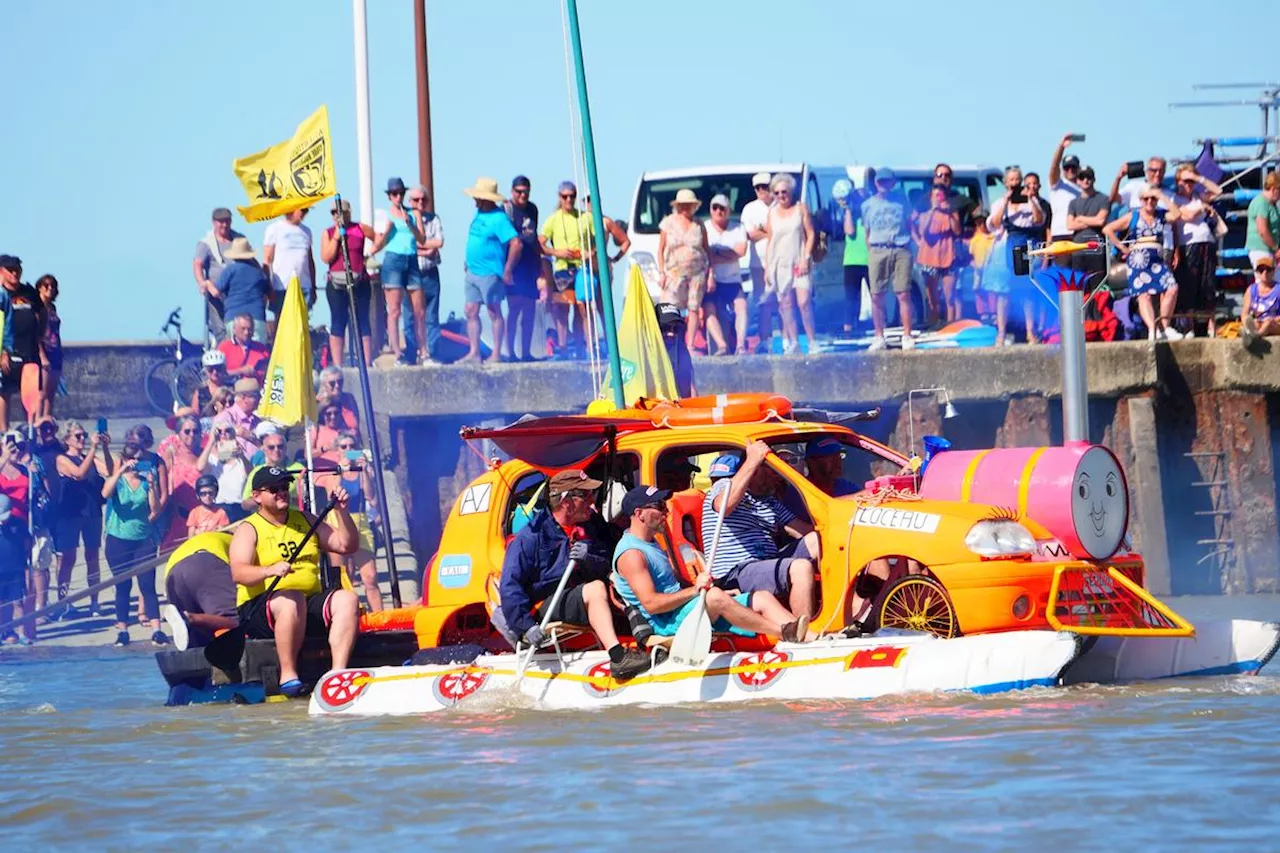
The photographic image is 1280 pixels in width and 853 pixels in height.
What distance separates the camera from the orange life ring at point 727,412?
39.3 ft

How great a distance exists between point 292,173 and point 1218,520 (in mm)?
9155

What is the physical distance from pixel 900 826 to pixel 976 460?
3891 mm

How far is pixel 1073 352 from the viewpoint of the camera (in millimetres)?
12453

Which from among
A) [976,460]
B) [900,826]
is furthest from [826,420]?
[900,826]

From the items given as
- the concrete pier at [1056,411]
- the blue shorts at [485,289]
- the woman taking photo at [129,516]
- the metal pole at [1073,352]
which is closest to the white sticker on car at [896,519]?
the metal pole at [1073,352]

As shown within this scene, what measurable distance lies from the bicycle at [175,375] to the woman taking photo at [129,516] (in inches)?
67.8

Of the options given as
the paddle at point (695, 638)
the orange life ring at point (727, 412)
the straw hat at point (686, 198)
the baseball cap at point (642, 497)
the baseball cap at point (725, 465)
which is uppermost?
the straw hat at point (686, 198)

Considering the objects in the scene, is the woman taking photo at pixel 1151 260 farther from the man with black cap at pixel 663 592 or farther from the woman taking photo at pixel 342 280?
the man with black cap at pixel 663 592

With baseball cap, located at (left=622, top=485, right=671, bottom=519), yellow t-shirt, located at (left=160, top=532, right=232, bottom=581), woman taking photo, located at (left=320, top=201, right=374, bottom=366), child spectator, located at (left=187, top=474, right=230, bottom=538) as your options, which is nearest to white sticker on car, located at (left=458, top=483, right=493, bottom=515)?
baseball cap, located at (left=622, top=485, right=671, bottom=519)

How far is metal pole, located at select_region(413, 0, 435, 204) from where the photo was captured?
22.0 meters

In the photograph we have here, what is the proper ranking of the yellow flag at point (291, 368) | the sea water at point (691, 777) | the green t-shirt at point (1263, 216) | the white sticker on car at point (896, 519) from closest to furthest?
the sea water at point (691, 777)
the white sticker on car at point (896, 519)
the yellow flag at point (291, 368)
the green t-shirt at point (1263, 216)

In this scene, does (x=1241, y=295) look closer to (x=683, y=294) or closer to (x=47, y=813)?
(x=683, y=294)

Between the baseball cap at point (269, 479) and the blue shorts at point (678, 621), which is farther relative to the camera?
the baseball cap at point (269, 479)

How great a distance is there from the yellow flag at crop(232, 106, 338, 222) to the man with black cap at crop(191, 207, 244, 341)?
2921 millimetres
